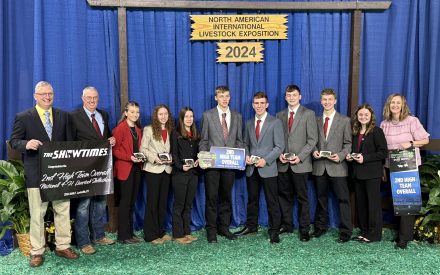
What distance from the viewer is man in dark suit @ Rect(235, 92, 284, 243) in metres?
3.60

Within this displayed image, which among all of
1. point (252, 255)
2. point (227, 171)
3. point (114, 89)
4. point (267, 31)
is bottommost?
point (252, 255)

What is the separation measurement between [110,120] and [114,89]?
33 centimetres

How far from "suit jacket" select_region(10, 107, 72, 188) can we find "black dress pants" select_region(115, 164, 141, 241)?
73cm

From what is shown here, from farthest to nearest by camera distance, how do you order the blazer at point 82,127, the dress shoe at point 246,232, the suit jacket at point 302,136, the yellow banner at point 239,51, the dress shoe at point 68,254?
the yellow banner at point 239,51 < the dress shoe at point 246,232 < the suit jacket at point 302,136 < the blazer at point 82,127 < the dress shoe at point 68,254

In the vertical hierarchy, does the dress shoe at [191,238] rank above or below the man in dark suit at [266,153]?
below

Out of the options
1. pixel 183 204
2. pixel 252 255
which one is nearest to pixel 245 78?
pixel 183 204

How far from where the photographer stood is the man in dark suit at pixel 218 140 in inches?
142

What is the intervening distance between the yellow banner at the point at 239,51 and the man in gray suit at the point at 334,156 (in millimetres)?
834

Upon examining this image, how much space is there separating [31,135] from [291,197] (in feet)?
8.27

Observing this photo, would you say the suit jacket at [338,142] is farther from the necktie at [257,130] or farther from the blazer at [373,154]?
the necktie at [257,130]

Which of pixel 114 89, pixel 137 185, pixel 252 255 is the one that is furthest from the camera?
pixel 114 89

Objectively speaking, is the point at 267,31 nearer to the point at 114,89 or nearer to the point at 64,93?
the point at 114,89

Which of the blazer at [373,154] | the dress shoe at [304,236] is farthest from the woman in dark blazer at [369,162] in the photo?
the dress shoe at [304,236]

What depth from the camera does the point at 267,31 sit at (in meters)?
3.94
